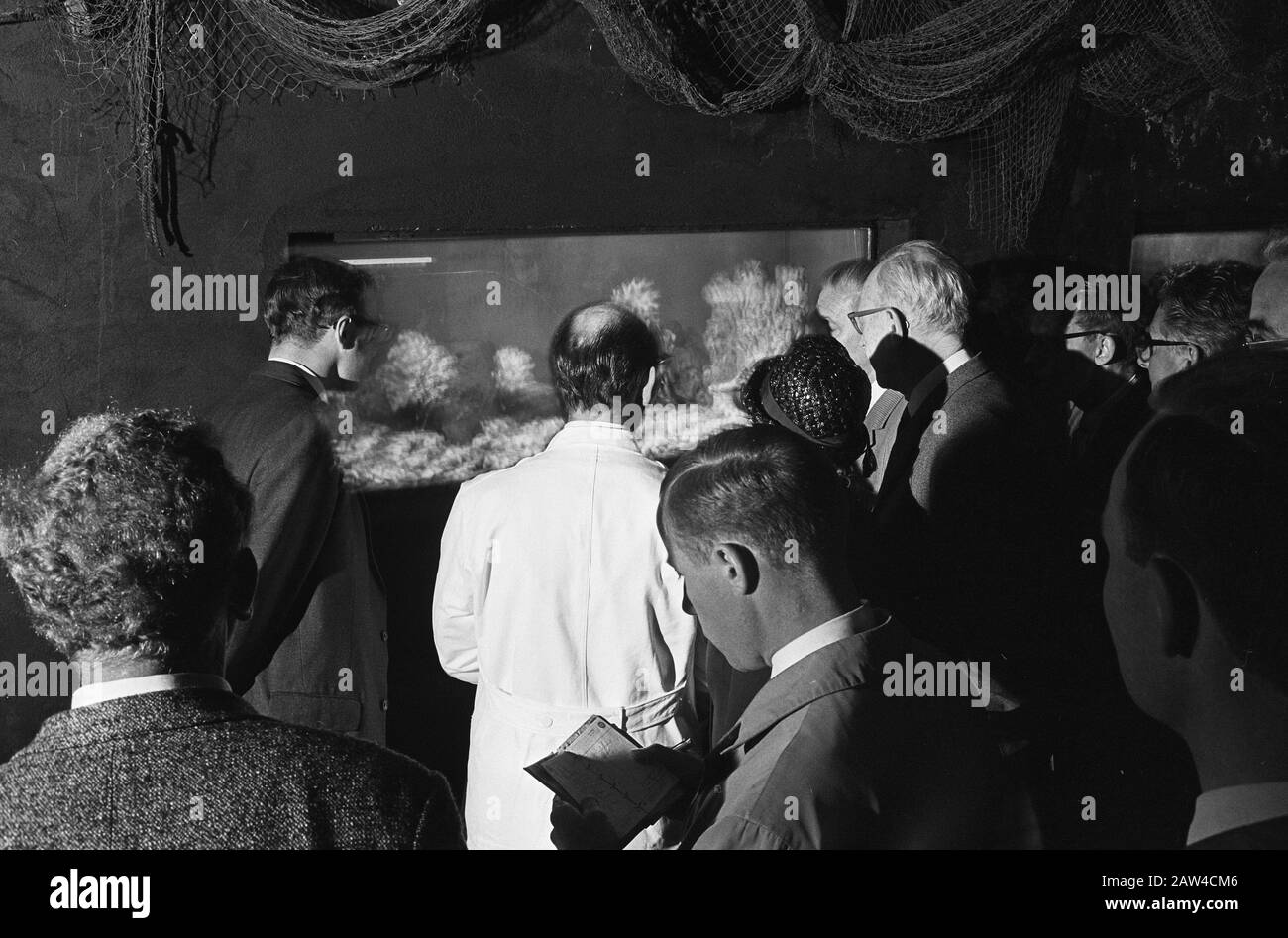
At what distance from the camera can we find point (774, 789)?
83.0 inches

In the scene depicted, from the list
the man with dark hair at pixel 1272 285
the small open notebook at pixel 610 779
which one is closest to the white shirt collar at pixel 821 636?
the small open notebook at pixel 610 779

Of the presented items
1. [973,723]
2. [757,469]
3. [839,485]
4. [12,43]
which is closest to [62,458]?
[757,469]

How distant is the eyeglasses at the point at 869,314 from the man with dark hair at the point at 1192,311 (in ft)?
2.57

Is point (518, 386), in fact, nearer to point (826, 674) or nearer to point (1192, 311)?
point (826, 674)

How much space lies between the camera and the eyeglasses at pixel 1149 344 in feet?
10.9

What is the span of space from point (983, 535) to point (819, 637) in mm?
1215

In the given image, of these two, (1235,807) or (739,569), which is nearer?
(739,569)

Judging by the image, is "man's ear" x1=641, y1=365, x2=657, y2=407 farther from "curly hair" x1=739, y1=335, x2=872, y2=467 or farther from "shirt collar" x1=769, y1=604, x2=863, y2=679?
"shirt collar" x1=769, y1=604, x2=863, y2=679

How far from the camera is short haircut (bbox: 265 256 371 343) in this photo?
321cm

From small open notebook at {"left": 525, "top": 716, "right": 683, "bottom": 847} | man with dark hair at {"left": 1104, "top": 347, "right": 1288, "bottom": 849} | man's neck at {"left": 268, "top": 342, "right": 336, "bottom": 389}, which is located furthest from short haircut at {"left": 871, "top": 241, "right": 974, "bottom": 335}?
man's neck at {"left": 268, "top": 342, "right": 336, "bottom": 389}

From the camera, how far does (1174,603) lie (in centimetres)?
322

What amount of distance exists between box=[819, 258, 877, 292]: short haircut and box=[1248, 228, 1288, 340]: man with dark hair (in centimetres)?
123

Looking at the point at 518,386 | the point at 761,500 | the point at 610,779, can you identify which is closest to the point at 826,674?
Result: the point at 761,500

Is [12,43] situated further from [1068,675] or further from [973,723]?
[1068,675]
